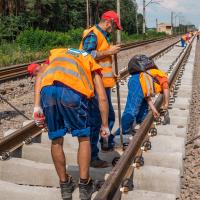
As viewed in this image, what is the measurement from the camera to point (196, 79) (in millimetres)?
15195

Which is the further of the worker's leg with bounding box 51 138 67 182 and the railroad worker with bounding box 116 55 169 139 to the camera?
the railroad worker with bounding box 116 55 169 139

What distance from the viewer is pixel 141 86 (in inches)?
230

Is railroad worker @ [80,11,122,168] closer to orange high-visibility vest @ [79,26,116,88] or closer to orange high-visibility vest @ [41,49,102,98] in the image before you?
orange high-visibility vest @ [79,26,116,88]

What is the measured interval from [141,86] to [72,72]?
7.92ft

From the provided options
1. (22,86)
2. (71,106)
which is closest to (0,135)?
(71,106)

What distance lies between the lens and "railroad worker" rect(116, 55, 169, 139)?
19.1 feet

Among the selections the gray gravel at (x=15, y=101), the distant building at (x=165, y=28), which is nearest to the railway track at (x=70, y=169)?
the gray gravel at (x=15, y=101)

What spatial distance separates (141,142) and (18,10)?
4780 centimetres

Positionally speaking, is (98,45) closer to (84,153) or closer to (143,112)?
(84,153)

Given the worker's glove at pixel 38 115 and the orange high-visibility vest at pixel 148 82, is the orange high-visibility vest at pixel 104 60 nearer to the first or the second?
the orange high-visibility vest at pixel 148 82

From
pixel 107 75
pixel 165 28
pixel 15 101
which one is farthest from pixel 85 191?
pixel 165 28

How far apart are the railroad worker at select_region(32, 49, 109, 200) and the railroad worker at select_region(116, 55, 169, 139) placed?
6.99 ft

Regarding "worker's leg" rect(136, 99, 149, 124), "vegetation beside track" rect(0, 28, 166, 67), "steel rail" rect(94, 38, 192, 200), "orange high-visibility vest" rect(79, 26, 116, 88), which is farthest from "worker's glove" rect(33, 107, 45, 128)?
"vegetation beside track" rect(0, 28, 166, 67)

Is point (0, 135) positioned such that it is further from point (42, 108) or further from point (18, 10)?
point (18, 10)
